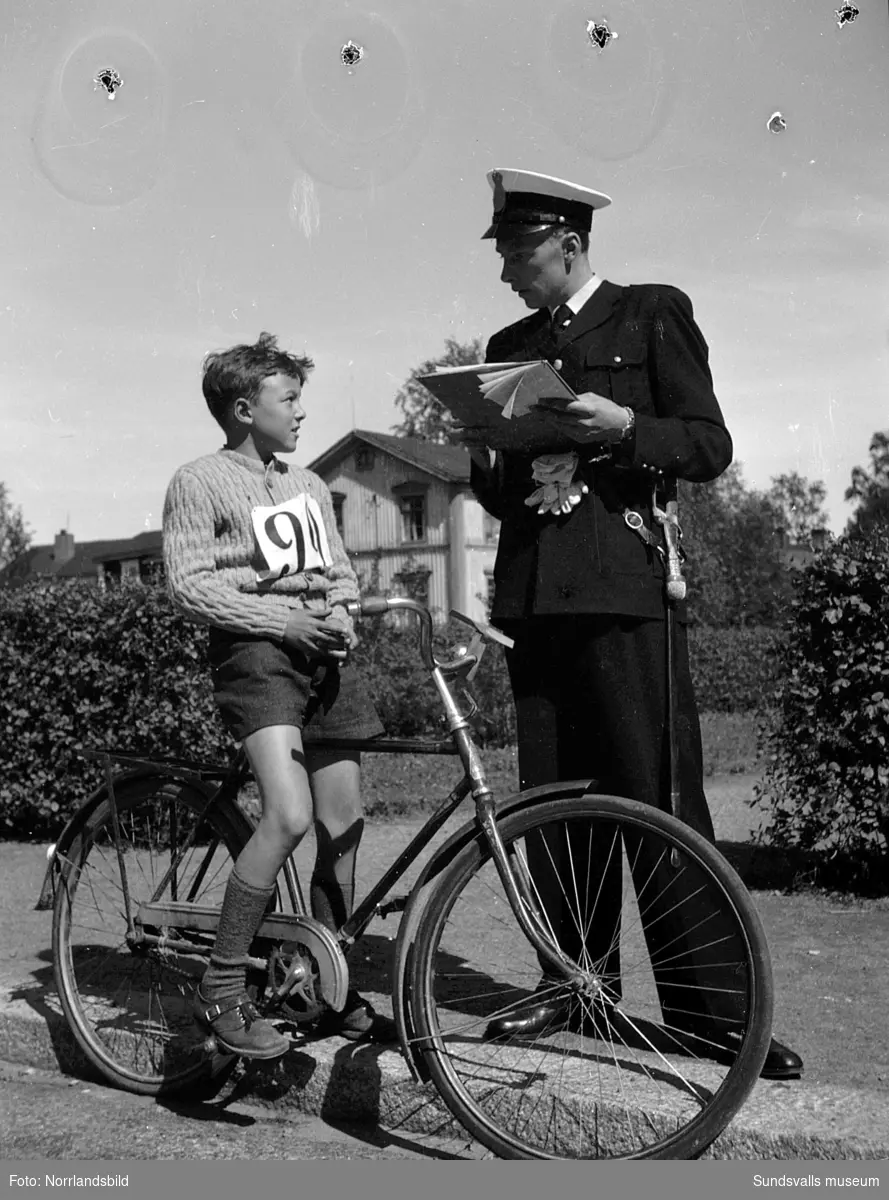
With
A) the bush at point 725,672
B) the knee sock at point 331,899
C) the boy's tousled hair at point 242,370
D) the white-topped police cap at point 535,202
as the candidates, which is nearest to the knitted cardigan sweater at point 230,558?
the boy's tousled hair at point 242,370

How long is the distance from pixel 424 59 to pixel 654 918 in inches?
102

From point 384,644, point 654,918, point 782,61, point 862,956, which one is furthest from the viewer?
point 384,644

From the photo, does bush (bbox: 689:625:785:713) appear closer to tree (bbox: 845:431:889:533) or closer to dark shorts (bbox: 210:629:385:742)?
tree (bbox: 845:431:889:533)

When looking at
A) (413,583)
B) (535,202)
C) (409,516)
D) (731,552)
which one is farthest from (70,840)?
(731,552)

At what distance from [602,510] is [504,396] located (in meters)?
0.57

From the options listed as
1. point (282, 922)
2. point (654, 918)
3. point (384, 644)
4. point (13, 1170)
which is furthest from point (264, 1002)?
point (384, 644)

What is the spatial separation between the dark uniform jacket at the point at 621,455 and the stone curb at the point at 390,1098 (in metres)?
1.24

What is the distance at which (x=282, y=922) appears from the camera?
137 inches

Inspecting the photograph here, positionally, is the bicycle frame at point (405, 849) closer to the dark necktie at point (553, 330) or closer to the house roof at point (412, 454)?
the house roof at point (412, 454)

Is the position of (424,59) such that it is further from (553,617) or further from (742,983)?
(742,983)

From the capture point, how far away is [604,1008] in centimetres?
329

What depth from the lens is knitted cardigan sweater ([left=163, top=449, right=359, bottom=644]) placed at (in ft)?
11.4

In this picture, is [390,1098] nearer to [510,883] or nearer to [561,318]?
[510,883]

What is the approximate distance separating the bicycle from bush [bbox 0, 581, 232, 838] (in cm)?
349
